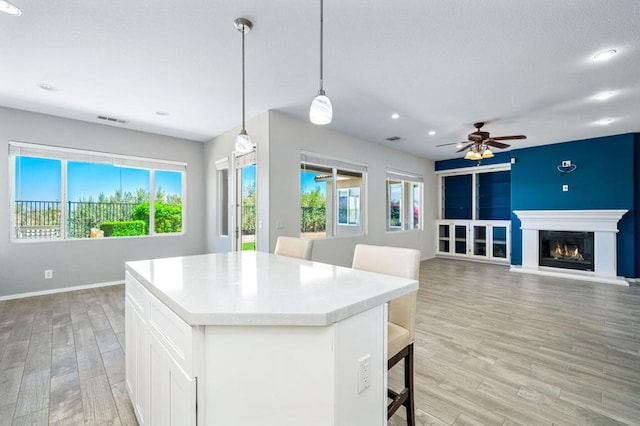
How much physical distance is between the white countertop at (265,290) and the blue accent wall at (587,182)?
6.28 metres

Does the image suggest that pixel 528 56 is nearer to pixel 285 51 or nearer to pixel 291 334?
pixel 285 51

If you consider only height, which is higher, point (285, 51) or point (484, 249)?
point (285, 51)

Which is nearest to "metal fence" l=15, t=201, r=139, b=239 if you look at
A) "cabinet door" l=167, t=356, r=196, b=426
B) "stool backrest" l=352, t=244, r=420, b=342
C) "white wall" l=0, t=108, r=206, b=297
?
"white wall" l=0, t=108, r=206, b=297

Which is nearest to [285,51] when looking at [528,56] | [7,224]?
[528,56]

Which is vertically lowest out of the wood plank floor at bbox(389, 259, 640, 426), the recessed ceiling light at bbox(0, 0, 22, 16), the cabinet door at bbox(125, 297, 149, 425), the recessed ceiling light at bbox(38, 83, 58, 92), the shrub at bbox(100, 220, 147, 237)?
the wood plank floor at bbox(389, 259, 640, 426)

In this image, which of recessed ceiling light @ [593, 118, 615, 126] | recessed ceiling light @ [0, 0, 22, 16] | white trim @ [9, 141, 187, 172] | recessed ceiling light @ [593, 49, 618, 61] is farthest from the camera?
recessed ceiling light @ [593, 118, 615, 126]

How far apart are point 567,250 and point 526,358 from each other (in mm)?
4663

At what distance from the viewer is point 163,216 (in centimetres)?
538

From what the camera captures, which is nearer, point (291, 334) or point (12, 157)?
point (291, 334)

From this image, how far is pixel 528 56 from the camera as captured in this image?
2.64 m

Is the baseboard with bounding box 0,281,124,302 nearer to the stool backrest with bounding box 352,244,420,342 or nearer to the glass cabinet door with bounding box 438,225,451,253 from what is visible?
the stool backrest with bounding box 352,244,420,342

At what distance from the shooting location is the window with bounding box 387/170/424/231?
6520 millimetres

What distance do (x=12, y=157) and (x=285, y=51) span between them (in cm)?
431

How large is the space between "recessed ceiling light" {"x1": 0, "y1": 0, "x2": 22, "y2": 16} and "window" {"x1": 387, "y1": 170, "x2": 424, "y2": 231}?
562 cm
